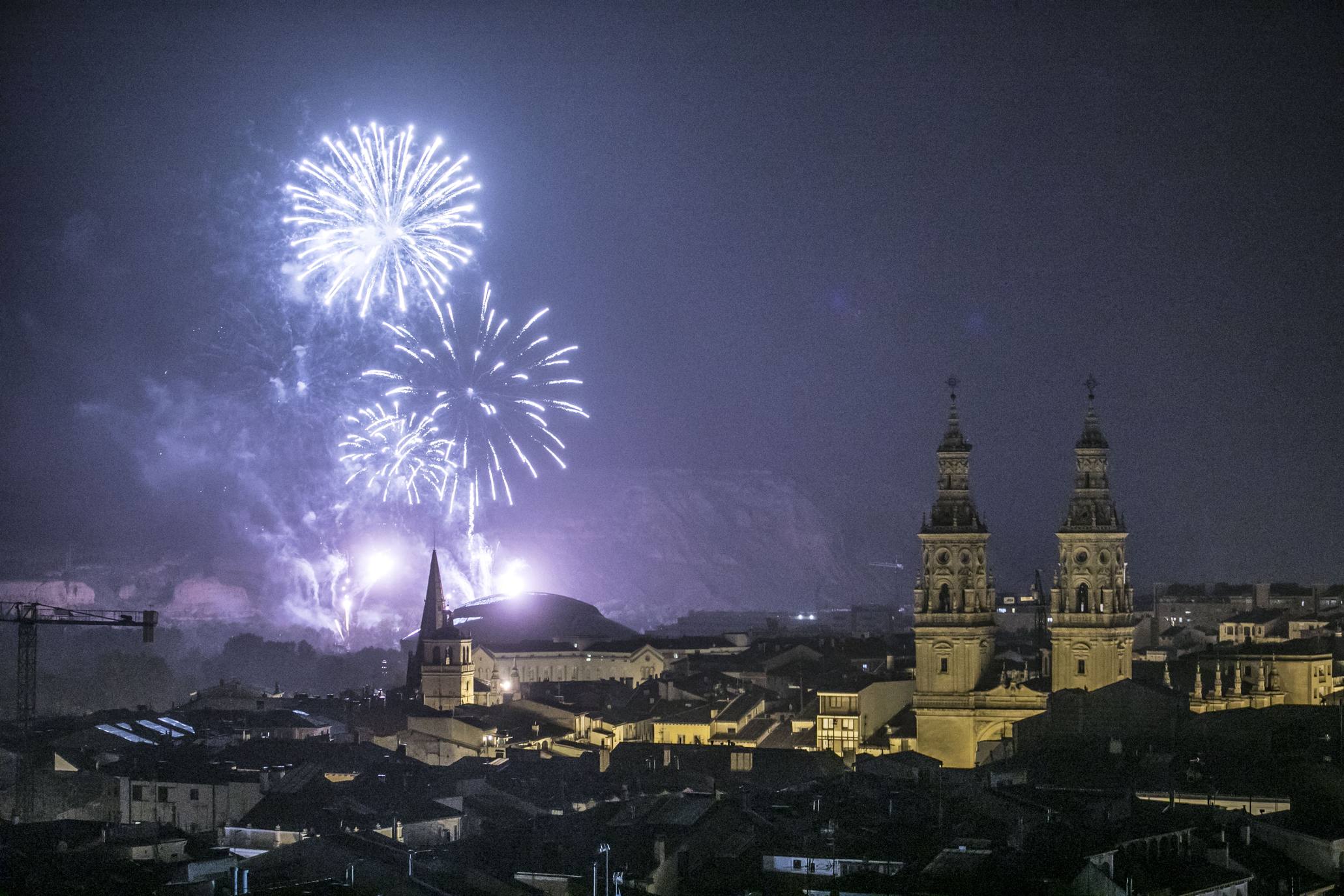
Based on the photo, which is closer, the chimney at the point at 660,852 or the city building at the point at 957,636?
the chimney at the point at 660,852

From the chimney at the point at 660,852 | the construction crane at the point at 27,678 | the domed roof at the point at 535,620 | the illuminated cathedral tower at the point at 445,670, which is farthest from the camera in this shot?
the domed roof at the point at 535,620

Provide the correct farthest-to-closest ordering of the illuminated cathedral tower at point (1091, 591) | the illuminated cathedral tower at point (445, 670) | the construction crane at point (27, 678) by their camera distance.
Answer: the illuminated cathedral tower at point (445, 670) → the illuminated cathedral tower at point (1091, 591) → the construction crane at point (27, 678)

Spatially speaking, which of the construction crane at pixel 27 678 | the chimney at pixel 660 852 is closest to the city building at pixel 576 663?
the construction crane at pixel 27 678

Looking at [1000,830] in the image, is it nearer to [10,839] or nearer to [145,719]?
[10,839]

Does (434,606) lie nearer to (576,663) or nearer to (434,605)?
(434,605)

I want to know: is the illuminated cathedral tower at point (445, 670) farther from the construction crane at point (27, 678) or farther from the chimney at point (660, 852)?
the chimney at point (660, 852)

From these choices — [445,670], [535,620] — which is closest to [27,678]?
[445,670]

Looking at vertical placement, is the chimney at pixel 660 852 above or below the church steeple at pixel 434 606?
below
